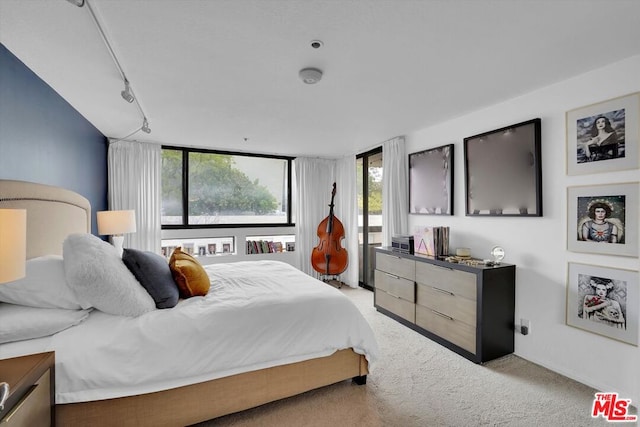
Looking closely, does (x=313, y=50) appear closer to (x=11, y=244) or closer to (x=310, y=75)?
(x=310, y=75)

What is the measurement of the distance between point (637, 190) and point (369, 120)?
2210 millimetres

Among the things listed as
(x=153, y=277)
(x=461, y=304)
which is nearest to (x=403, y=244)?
(x=461, y=304)

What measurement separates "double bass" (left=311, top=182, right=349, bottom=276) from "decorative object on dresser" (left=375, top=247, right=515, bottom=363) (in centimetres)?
155

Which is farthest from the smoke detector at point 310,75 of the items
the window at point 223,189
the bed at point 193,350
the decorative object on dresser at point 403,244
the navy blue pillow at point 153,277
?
the window at point 223,189

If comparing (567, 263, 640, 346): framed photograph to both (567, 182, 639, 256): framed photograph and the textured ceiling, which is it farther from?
the textured ceiling

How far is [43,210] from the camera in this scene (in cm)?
211

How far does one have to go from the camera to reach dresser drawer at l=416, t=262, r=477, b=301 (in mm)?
2567

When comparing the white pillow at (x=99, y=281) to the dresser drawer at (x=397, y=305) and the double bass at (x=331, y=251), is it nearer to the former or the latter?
the dresser drawer at (x=397, y=305)

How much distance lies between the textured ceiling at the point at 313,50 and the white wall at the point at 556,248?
0.49ft

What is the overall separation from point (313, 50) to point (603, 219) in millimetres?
2318

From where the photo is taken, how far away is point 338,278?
5.34 metres

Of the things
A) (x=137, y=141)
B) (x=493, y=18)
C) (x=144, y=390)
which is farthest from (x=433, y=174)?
(x=137, y=141)

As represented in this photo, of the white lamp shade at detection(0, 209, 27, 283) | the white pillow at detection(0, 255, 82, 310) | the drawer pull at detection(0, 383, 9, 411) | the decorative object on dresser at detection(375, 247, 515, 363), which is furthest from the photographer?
the decorative object on dresser at detection(375, 247, 515, 363)

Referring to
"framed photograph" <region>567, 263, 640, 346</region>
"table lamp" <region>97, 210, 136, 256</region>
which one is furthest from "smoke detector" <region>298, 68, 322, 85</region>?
"table lamp" <region>97, 210, 136, 256</region>
